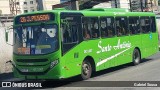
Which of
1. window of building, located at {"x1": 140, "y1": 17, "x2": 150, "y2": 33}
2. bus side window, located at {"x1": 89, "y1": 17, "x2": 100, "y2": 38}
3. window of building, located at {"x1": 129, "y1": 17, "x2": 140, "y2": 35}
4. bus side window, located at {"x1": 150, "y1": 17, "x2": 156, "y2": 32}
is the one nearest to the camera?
bus side window, located at {"x1": 89, "y1": 17, "x2": 100, "y2": 38}

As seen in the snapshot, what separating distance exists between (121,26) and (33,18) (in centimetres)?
531

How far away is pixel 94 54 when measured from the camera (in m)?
14.0

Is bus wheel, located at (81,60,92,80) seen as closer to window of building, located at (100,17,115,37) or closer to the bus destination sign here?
window of building, located at (100,17,115,37)

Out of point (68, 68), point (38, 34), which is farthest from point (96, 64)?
point (38, 34)

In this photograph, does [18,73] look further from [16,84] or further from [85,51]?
[85,51]

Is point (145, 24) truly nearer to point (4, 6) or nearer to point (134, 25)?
point (134, 25)

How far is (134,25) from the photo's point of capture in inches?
692

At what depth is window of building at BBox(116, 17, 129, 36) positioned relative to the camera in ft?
52.5

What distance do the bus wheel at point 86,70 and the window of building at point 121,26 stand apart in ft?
9.60

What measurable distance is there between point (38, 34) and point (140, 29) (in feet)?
25.5

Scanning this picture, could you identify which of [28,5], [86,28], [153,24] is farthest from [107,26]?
[28,5]

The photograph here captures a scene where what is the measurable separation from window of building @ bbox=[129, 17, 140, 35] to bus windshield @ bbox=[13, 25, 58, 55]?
630 centimetres

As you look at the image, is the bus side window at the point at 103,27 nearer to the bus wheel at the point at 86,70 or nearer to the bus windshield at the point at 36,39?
the bus wheel at the point at 86,70

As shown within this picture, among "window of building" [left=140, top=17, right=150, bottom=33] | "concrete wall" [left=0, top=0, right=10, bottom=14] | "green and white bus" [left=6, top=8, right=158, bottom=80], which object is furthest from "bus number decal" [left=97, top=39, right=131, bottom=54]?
"concrete wall" [left=0, top=0, right=10, bottom=14]
